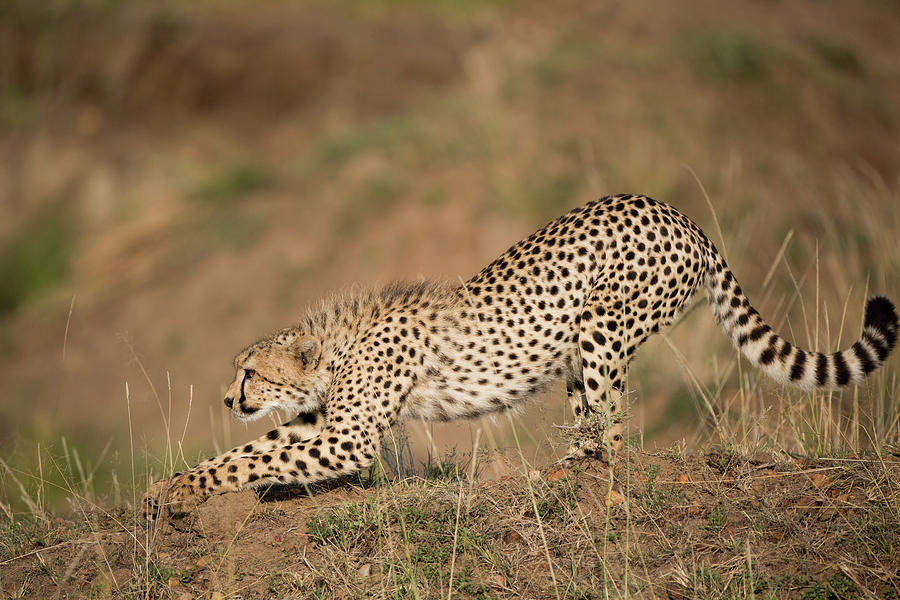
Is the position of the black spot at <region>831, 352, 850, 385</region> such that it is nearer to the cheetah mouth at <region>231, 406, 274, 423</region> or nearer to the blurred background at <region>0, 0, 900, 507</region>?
the blurred background at <region>0, 0, 900, 507</region>

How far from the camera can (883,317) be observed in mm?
4246

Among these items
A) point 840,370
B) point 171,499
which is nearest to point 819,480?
point 840,370

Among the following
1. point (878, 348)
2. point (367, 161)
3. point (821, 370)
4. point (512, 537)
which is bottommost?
point (512, 537)

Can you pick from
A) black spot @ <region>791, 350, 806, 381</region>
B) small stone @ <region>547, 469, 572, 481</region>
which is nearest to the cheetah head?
small stone @ <region>547, 469, 572, 481</region>

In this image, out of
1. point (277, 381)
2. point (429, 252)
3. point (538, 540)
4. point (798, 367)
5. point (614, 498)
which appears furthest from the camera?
point (429, 252)

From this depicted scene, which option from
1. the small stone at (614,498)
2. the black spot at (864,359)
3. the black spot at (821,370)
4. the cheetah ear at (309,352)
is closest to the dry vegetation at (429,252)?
the small stone at (614,498)

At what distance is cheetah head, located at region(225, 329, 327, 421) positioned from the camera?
4.78 metres

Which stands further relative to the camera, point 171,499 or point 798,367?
point 798,367

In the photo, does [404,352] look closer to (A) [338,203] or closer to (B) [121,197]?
(A) [338,203]

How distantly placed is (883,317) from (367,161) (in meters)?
9.65

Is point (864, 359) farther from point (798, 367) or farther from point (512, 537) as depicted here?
point (512, 537)

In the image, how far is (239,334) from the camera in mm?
11297

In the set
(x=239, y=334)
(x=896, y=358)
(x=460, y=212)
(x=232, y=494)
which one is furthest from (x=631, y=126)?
(x=232, y=494)

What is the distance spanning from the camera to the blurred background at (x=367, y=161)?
33.1ft
